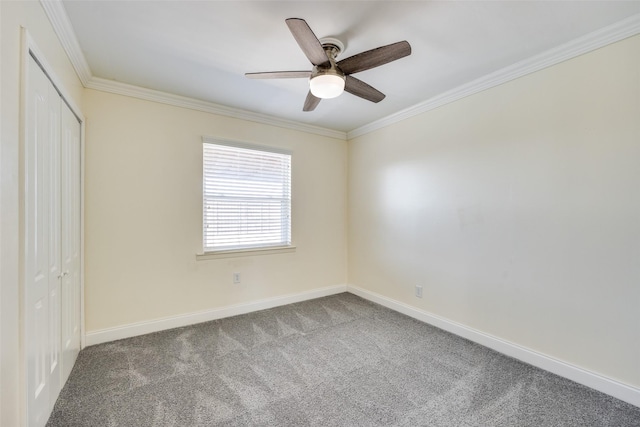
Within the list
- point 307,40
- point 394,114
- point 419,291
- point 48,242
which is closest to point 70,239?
point 48,242

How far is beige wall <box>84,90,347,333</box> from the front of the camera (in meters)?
2.63

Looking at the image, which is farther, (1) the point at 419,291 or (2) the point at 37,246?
(1) the point at 419,291

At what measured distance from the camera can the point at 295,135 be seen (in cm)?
384

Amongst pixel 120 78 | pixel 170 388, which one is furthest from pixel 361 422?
pixel 120 78

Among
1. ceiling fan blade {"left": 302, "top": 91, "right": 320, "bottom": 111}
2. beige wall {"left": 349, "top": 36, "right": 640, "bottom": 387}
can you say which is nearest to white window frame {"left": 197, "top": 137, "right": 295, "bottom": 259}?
ceiling fan blade {"left": 302, "top": 91, "right": 320, "bottom": 111}

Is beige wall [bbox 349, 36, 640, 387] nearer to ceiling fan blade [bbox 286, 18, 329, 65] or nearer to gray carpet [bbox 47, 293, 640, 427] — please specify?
gray carpet [bbox 47, 293, 640, 427]

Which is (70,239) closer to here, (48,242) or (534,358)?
(48,242)

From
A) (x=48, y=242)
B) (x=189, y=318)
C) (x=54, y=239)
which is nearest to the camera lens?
(x=48, y=242)

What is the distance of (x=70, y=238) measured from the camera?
2.17 meters

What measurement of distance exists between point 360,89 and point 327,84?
0.44 metres

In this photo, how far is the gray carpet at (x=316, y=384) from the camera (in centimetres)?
172

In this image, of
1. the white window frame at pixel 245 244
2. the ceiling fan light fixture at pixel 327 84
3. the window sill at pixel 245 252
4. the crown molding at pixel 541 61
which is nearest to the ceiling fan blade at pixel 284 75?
the ceiling fan light fixture at pixel 327 84

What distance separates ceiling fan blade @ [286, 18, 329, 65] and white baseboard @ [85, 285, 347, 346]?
112 inches

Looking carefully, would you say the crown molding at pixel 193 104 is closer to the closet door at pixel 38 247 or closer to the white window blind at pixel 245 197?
the white window blind at pixel 245 197
